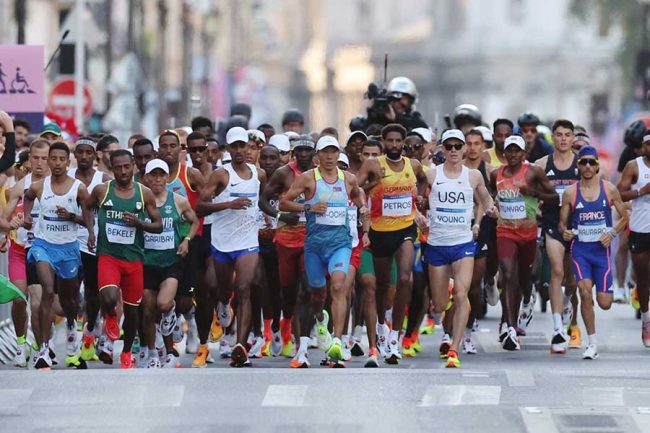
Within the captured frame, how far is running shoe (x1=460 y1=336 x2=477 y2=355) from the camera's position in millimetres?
21703

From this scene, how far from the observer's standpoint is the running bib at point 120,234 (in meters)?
19.2

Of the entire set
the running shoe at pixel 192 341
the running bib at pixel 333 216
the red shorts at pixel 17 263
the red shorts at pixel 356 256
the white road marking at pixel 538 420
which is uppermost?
the running bib at pixel 333 216

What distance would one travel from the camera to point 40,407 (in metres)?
15.9

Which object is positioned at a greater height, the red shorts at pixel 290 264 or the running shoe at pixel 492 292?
the red shorts at pixel 290 264

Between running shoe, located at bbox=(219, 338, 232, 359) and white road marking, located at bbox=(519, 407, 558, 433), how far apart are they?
6.13 meters

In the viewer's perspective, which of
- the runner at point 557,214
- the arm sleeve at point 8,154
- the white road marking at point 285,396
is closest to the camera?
the white road marking at point 285,396

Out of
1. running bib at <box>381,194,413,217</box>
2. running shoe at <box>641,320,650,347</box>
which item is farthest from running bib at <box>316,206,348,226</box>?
running shoe at <box>641,320,650,347</box>

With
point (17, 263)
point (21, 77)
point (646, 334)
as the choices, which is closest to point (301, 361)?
point (17, 263)

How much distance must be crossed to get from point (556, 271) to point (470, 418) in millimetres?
6302

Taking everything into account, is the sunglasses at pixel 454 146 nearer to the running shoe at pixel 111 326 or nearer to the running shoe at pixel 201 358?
the running shoe at pixel 201 358

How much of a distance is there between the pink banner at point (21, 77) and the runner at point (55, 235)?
4.73 m

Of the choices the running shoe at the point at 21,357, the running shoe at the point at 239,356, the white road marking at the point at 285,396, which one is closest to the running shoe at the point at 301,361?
the running shoe at the point at 239,356

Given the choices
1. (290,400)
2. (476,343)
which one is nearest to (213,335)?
(476,343)

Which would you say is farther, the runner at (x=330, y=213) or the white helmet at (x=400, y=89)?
the white helmet at (x=400, y=89)
